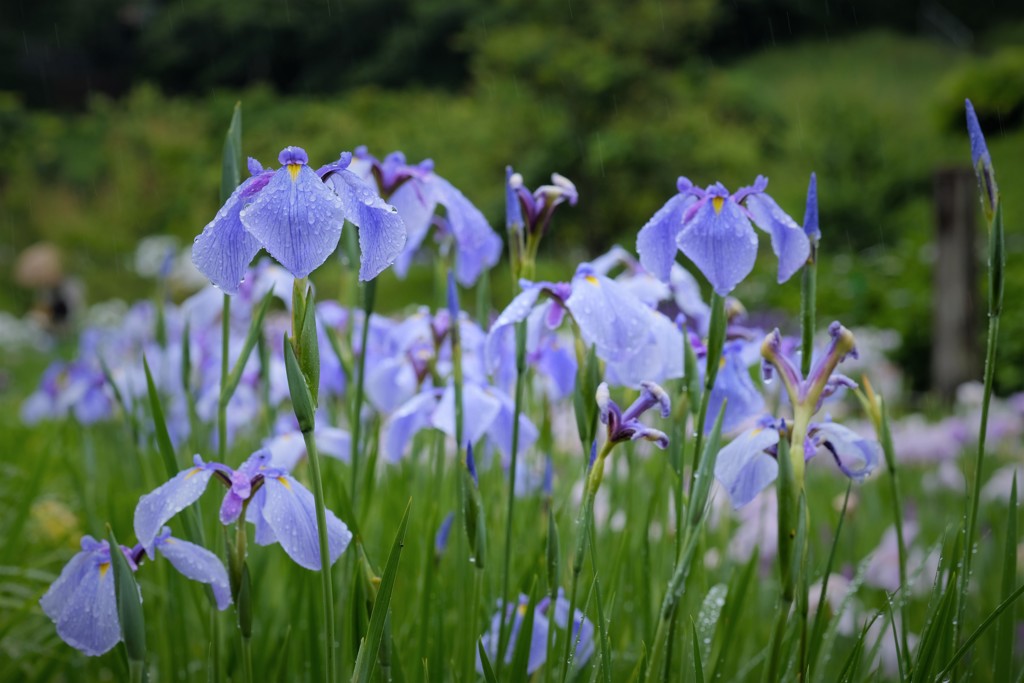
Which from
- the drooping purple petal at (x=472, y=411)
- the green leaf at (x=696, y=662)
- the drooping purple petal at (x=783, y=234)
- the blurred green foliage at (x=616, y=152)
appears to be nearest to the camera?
the green leaf at (x=696, y=662)

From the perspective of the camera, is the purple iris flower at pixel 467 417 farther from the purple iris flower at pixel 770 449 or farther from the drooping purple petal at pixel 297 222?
the drooping purple petal at pixel 297 222

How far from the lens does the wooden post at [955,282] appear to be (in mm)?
4125

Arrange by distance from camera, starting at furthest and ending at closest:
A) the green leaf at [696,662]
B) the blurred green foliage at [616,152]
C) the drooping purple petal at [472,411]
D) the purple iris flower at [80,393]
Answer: the blurred green foliage at [616,152] → the purple iris flower at [80,393] → the drooping purple petal at [472,411] → the green leaf at [696,662]

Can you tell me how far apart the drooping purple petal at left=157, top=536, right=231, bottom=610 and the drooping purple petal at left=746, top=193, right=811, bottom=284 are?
50cm

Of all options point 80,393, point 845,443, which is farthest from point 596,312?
point 80,393

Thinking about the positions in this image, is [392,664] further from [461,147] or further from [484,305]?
[461,147]

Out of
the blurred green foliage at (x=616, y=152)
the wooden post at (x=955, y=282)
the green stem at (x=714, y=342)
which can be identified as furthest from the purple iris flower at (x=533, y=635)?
the blurred green foliage at (x=616, y=152)

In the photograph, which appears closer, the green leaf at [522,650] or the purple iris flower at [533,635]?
the green leaf at [522,650]

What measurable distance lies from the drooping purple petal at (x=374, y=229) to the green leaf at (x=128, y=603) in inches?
9.6

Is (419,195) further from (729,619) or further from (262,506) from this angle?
(729,619)

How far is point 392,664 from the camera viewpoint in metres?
0.77

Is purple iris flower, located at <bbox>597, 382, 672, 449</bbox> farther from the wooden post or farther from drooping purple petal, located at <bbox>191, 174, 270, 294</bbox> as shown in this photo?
the wooden post

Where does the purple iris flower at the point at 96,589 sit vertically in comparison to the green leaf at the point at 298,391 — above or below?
below

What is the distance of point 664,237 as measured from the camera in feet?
2.53
